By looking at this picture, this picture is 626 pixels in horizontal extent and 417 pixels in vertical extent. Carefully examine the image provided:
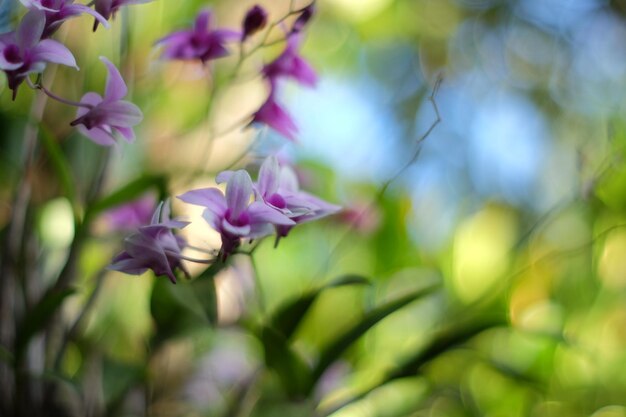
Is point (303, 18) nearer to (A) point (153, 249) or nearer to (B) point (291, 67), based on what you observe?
(B) point (291, 67)

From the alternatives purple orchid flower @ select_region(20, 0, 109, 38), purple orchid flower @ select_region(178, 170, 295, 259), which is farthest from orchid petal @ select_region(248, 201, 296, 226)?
purple orchid flower @ select_region(20, 0, 109, 38)

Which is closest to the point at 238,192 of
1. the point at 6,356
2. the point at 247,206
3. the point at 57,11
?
the point at 247,206

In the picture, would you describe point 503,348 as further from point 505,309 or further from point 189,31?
point 189,31

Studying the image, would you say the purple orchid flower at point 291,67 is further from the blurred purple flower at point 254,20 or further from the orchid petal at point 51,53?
the orchid petal at point 51,53

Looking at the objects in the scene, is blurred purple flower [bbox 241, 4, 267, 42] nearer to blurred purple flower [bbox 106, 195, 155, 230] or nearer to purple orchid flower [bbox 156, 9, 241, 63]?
purple orchid flower [bbox 156, 9, 241, 63]

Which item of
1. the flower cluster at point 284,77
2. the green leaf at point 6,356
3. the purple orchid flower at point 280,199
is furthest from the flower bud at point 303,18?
the green leaf at point 6,356

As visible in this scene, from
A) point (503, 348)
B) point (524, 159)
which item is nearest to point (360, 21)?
point (524, 159)
